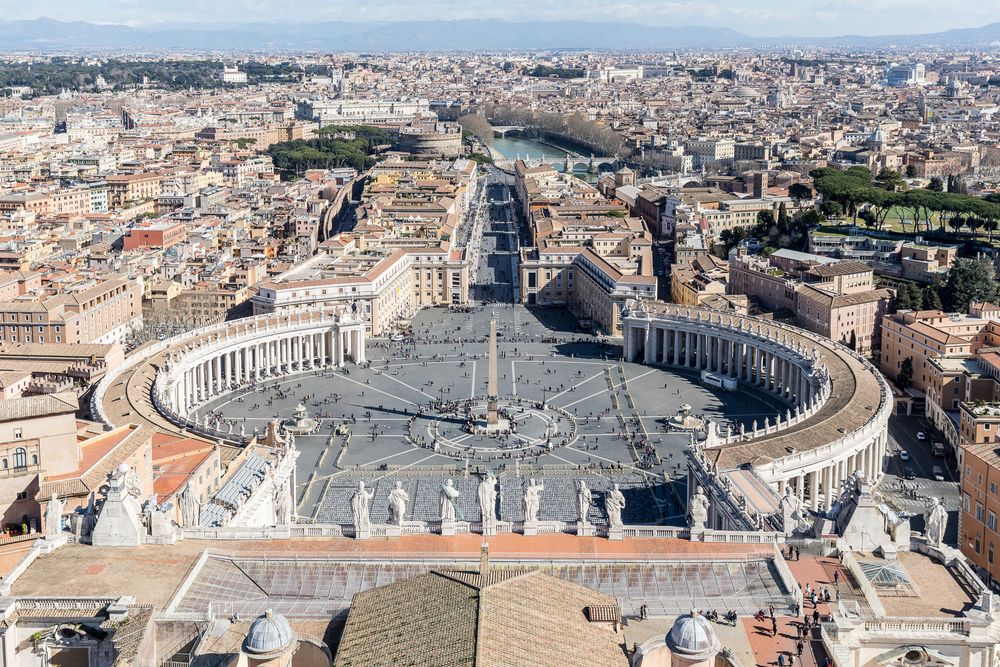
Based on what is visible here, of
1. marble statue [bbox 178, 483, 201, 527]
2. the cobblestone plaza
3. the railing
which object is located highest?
the railing

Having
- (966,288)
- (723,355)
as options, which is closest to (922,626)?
(723,355)

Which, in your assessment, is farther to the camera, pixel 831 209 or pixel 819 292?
pixel 831 209

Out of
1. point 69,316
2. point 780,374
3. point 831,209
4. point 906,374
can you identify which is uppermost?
point 831,209

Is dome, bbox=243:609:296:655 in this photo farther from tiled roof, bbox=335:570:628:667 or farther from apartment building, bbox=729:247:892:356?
apartment building, bbox=729:247:892:356

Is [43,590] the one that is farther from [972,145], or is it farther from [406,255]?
[972,145]

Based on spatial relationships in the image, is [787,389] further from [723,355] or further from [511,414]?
[511,414]

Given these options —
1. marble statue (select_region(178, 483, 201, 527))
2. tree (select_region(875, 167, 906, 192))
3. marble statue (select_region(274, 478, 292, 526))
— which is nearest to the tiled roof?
marble statue (select_region(178, 483, 201, 527))
